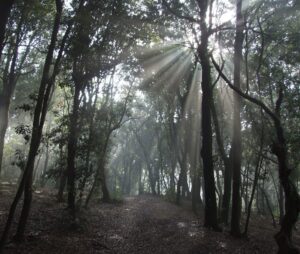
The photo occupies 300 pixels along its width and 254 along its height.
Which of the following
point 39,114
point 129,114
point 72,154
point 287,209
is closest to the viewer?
point 287,209

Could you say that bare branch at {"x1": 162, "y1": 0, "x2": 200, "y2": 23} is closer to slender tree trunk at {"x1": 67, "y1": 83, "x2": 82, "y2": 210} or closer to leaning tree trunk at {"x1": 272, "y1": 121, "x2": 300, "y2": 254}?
slender tree trunk at {"x1": 67, "y1": 83, "x2": 82, "y2": 210}

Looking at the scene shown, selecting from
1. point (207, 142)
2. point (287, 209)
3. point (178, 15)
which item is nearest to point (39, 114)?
point (287, 209)

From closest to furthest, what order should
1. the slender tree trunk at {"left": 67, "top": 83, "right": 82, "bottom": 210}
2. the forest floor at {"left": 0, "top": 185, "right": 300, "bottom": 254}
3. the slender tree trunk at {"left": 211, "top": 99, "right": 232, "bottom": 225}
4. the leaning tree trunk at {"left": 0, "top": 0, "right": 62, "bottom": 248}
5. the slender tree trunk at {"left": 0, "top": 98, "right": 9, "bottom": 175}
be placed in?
the leaning tree trunk at {"left": 0, "top": 0, "right": 62, "bottom": 248}, the forest floor at {"left": 0, "top": 185, "right": 300, "bottom": 254}, the slender tree trunk at {"left": 67, "top": 83, "right": 82, "bottom": 210}, the slender tree trunk at {"left": 211, "top": 99, "right": 232, "bottom": 225}, the slender tree trunk at {"left": 0, "top": 98, "right": 9, "bottom": 175}

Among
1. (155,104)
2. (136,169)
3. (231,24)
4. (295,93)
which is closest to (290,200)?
(231,24)

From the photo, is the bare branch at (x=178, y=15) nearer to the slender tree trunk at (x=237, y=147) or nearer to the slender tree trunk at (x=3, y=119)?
the slender tree trunk at (x=237, y=147)

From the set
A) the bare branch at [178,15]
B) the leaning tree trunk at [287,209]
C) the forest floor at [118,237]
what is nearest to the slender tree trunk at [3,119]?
the forest floor at [118,237]

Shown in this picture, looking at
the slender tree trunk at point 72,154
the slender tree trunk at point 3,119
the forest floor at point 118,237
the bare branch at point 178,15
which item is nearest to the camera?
the forest floor at point 118,237

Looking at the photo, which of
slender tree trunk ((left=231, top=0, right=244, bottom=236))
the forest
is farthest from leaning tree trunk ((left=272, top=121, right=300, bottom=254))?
slender tree trunk ((left=231, top=0, right=244, bottom=236))

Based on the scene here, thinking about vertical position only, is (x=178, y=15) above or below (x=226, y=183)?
above

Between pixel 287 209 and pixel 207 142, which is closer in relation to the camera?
pixel 287 209

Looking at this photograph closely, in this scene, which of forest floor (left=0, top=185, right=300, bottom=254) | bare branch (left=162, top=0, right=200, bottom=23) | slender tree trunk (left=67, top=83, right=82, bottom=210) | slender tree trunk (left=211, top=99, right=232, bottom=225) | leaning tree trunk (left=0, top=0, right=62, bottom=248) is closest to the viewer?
leaning tree trunk (left=0, top=0, right=62, bottom=248)

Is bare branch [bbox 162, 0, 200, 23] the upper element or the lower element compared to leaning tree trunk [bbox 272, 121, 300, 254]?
upper

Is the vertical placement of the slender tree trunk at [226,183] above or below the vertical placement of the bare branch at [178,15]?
below

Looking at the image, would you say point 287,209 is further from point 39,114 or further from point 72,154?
point 72,154
